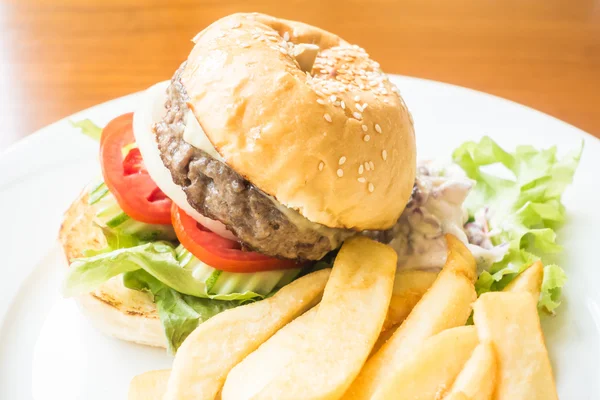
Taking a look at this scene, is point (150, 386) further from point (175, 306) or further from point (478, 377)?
point (478, 377)

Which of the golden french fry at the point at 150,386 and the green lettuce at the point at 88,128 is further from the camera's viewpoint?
Answer: the green lettuce at the point at 88,128

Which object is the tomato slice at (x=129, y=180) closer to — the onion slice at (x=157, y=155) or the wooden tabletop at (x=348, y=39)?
Answer: the onion slice at (x=157, y=155)

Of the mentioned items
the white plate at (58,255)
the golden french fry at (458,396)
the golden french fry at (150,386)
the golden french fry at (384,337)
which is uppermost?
the golden french fry at (458,396)

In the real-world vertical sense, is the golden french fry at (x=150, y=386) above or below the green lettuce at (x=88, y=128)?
below

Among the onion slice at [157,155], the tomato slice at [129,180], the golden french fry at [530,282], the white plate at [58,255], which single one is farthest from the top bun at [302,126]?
the white plate at [58,255]

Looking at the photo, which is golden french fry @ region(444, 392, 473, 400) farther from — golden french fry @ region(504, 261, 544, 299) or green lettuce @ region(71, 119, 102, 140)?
green lettuce @ region(71, 119, 102, 140)

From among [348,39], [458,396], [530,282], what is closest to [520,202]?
[530,282]

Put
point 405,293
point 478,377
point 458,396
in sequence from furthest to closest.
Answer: point 405,293 < point 478,377 < point 458,396

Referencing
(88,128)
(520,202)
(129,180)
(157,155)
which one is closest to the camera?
(157,155)
